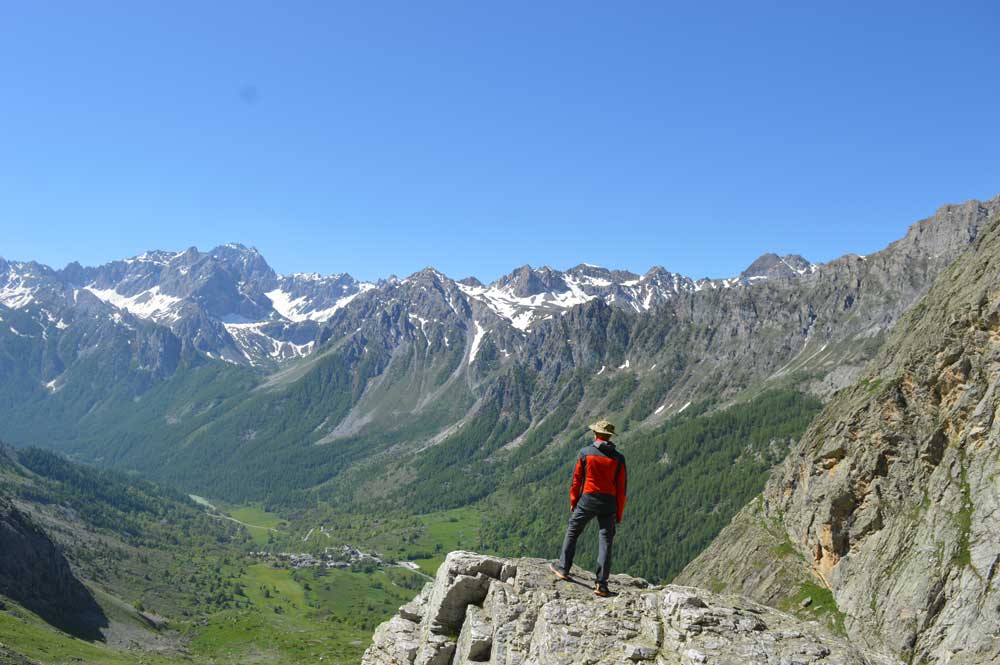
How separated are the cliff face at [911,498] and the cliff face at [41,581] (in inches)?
4708

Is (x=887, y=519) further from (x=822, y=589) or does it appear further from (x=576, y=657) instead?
(x=576, y=657)

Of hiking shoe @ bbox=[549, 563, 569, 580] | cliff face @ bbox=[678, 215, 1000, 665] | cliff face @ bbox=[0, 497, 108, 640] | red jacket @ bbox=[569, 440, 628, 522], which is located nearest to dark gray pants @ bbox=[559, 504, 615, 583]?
red jacket @ bbox=[569, 440, 628, 522]

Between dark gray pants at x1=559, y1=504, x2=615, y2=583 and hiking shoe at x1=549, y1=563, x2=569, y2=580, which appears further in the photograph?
hiking shoe at x1=549, y1=563, x2=569, y2=580

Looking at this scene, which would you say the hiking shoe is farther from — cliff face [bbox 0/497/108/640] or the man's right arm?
cliff face [bbox 0/497/108/640]

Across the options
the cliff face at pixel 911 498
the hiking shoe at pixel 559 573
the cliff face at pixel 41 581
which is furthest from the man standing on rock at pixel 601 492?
the cliff face at pixel 41 581

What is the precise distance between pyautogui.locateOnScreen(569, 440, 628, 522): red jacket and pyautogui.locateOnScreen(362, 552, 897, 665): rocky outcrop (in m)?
3.28

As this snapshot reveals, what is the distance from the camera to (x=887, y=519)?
7519cm

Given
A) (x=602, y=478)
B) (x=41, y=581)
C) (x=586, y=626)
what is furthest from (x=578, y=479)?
(x=41, y=581)

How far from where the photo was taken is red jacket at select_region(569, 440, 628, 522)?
24.1 m

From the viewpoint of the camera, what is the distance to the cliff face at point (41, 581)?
4914 inches

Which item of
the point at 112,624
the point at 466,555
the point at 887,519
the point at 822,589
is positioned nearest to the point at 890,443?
the point at 887,519

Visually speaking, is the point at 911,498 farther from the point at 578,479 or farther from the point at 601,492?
the point at 578,479

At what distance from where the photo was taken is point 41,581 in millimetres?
132250

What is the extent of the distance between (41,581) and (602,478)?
495 feet
